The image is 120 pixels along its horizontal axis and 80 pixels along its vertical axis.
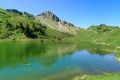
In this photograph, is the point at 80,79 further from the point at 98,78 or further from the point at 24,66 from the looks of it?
the point at 24,66

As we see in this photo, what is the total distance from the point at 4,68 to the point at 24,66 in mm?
8449

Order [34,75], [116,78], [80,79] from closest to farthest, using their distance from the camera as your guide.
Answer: [116,78] → [80,79] → [34,75]

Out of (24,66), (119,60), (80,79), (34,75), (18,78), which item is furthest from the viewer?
(119,60)

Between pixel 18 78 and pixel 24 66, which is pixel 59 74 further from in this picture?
pixel 24 66

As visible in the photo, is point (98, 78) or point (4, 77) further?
point (4, 77)

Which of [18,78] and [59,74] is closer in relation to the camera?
[18,78]

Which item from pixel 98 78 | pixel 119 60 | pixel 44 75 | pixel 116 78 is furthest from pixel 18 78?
pixel 119 60

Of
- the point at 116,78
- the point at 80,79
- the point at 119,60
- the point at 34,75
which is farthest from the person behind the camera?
the point at 119,60

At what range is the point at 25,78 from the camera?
67750mm

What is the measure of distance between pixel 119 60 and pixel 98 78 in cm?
5520

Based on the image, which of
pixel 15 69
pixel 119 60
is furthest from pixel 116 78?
pixel 119 60

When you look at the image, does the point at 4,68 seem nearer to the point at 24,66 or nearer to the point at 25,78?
the point at 24,66

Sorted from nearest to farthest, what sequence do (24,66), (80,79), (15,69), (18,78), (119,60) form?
(80,79) < (18,78) < (15,69) < (24,66) < (119,60)

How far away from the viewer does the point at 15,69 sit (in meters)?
83.2
